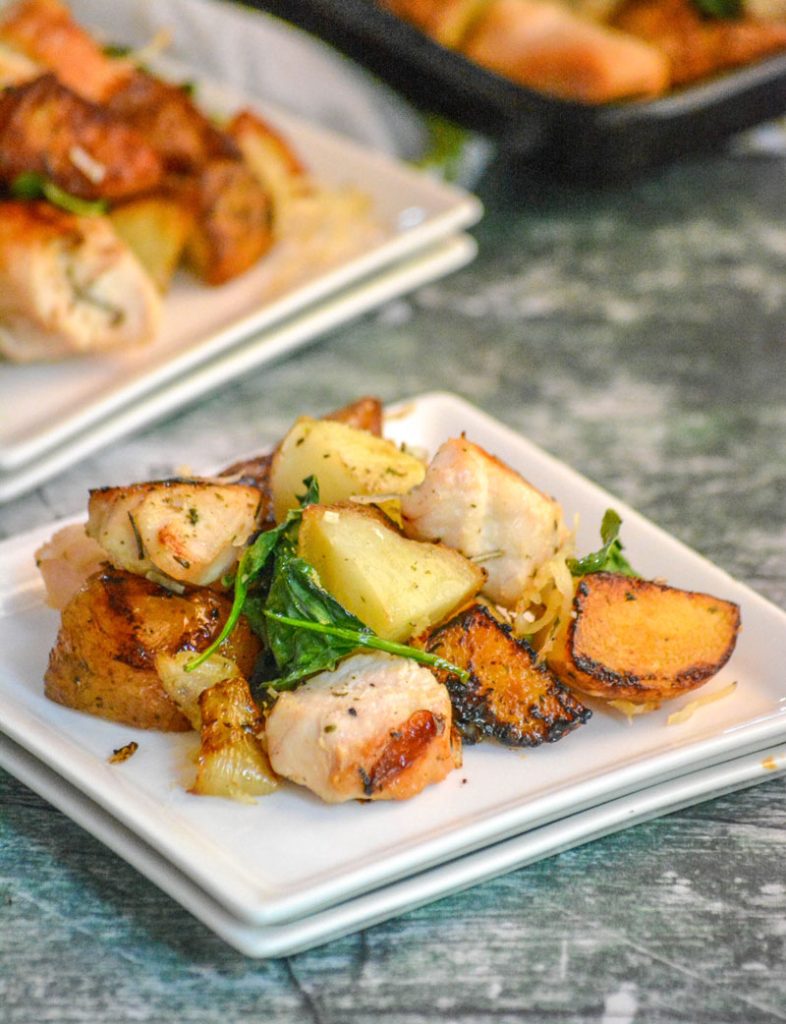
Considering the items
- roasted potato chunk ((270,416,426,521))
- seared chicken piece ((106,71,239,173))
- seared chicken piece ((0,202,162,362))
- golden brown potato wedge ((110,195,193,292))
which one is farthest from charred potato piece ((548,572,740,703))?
seared chicken piece ((106,71,239,173))

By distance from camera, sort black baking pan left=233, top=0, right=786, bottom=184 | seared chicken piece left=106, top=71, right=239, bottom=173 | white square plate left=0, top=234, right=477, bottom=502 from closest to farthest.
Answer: white square plate left=0, top=234, right=477, bottom=502 → seared chicken piece left=106, top=71, right=239, bottom=173 → black baking pan left=233, top=0, right=786, bottom=184

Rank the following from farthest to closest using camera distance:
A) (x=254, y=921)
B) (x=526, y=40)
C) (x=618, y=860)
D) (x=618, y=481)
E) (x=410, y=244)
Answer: (x=526, y=40) → (x=410, y=244) → (x=618, y=481) → (x=618, y=860) → (x=254, y=921)

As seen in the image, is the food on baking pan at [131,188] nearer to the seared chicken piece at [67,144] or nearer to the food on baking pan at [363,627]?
the seared chicken piece at [67,144]

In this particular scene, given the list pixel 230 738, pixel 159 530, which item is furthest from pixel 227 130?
pixel 230 738

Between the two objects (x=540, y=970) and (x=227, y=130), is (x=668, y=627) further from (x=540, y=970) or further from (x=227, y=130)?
(x=227, y=130)

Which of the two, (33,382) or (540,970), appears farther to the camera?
(33,382)

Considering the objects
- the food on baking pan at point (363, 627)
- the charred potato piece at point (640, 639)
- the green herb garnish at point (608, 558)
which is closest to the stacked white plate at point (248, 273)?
the food on baking pan at point (363, 627)

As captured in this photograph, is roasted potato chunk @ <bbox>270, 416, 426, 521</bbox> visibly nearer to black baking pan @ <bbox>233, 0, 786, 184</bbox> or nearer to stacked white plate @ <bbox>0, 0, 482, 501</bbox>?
stacked white plate @ <bbox>0, 0, 482, 501</bbox>
